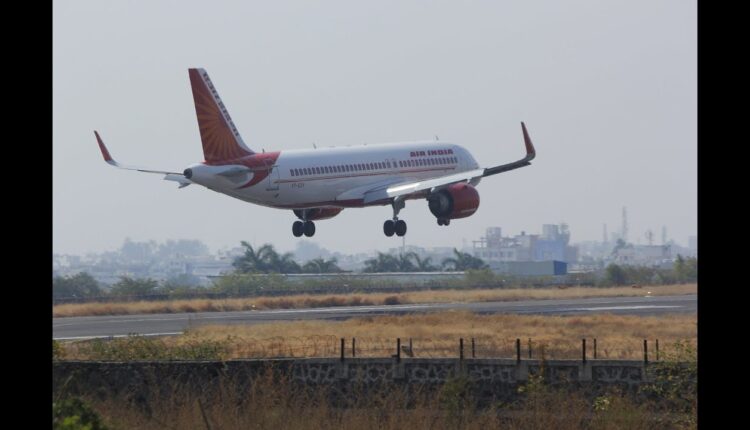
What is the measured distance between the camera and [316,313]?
6003cm

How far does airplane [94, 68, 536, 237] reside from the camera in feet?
213

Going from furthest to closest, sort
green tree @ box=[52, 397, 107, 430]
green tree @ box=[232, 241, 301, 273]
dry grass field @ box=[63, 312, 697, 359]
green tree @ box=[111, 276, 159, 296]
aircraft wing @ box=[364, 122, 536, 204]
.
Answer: green tree @ box=[232, 241, 301, 273] < green tree @ box=[111, 276, 159, 296] < aircraft wing @ box=[364, 122, 536, 204] < dry grass field @ box=[63, 312, 697, 359] < green tree @ box=[52, 397, 107, 430]

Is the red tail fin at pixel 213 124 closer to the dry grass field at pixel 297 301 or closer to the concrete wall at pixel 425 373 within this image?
the dry grass field at pixel 297 301

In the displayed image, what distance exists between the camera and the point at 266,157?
65500 millimetres

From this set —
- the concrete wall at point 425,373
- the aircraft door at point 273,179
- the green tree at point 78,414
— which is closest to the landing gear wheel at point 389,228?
the aircraft door at point 273,179

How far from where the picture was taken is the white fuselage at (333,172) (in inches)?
2547

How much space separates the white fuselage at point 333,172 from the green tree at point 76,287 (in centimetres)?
3151

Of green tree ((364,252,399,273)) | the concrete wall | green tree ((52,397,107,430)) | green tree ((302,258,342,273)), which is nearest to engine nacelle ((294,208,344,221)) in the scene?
the concrete wall

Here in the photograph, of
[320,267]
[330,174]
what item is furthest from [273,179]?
[320,267]

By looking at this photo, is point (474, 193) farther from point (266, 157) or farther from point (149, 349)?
point (149, 349)

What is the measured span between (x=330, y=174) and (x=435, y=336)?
24140 millimetres

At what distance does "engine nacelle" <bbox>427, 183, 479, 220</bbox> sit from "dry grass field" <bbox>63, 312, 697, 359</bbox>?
1443 centimetres

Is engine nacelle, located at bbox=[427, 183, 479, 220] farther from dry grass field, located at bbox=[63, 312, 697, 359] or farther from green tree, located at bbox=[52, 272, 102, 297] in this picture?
green tree, located at bbox=[52, 272, 102, 297]
